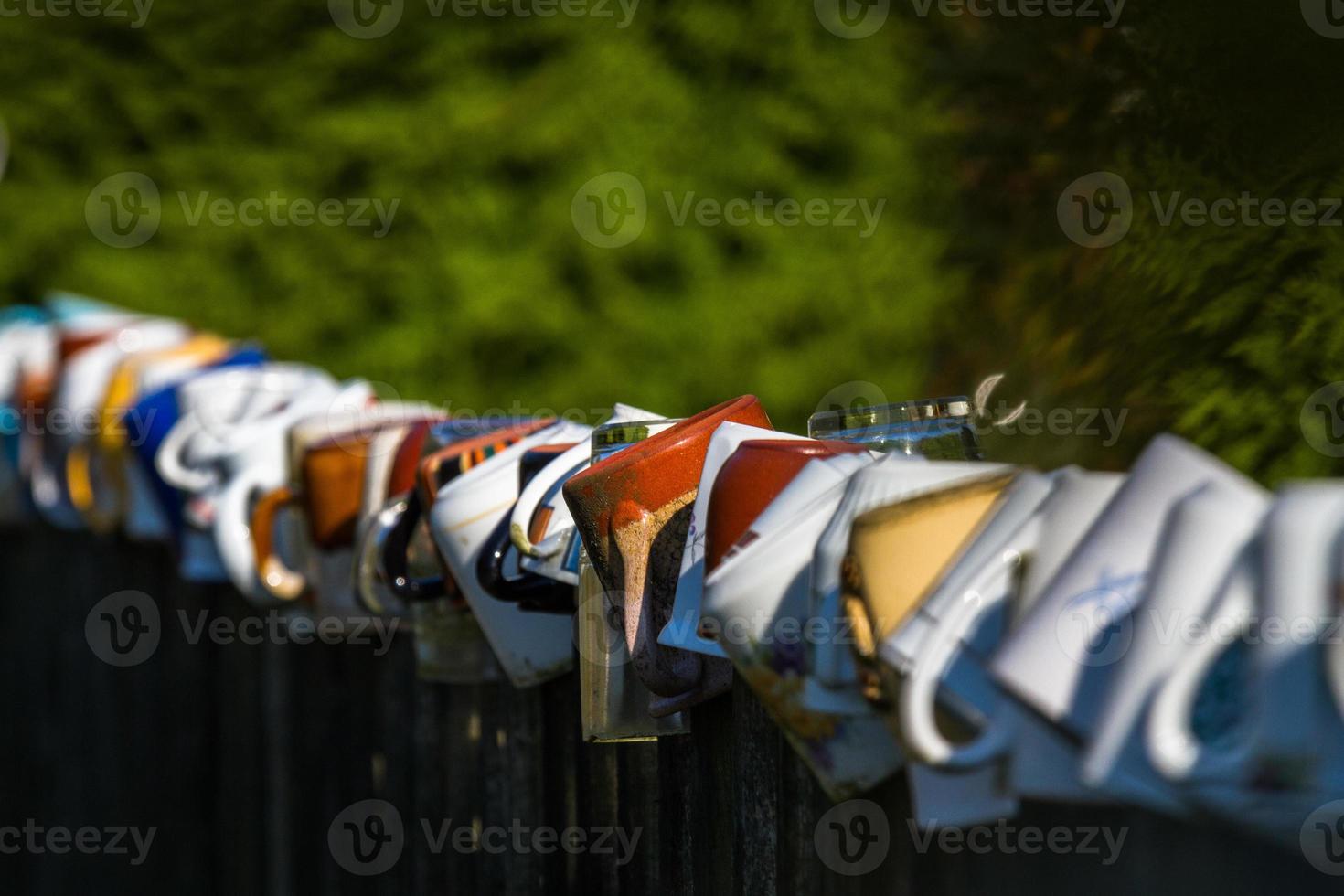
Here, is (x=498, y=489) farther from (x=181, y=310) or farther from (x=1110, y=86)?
(x=181, y=310)

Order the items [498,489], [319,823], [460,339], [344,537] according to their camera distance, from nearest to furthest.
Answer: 1. [498,489]
2. [344,537]
3. [319,823]
4. [460,339]

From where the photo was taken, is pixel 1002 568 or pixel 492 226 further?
pixel 492 226

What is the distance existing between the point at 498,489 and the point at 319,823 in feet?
2.62

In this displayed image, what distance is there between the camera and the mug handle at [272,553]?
1.83m

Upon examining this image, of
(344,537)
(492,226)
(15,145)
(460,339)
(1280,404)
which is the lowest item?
(344,537)

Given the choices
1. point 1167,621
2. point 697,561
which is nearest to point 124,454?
point 697,561

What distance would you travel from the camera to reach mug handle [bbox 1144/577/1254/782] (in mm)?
610

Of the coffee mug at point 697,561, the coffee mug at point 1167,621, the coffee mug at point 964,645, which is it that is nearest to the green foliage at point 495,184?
the coffee mug at point 697,561

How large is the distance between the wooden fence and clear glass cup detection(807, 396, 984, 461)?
0.62ft

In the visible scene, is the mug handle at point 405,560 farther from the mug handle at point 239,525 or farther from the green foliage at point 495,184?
the green foliage at point 495,184

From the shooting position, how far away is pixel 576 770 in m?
1.40

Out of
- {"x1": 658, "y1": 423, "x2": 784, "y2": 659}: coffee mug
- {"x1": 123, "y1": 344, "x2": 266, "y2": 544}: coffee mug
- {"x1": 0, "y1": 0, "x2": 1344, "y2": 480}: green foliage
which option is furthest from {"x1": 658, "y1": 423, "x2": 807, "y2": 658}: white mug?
{"x1": 0, "y1": 0, "x2": 1344, "y2": 480}: green foliage

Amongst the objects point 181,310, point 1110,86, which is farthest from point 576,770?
point 181,310

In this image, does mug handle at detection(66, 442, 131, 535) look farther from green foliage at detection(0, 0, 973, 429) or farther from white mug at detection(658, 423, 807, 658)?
green foliage at detection(0, 0, 973, 429)
